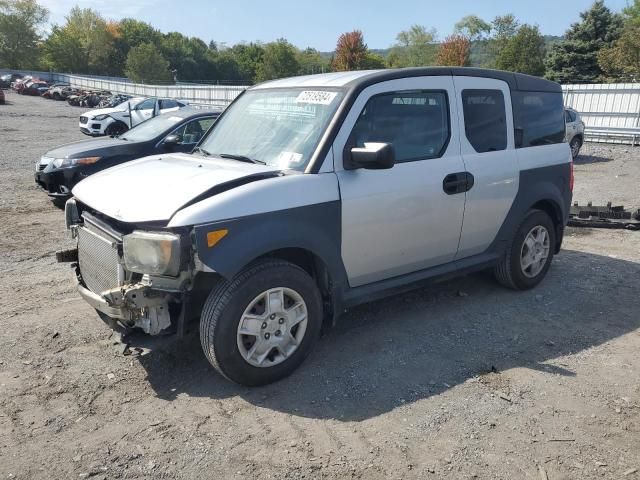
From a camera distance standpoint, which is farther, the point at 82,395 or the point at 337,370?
the point at 337,370

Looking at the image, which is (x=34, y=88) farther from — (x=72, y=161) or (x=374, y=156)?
(x=374, y=156)

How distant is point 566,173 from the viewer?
5.60 meters

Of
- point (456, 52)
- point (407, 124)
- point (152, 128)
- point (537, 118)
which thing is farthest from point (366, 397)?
point (456, 52)

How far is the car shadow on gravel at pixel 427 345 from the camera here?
3.61 metres

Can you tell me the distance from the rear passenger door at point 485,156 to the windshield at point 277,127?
131 cm

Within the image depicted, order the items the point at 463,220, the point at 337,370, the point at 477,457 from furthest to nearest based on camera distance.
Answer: the point at 463,220 → the point at 337,370 → the point at 477,457

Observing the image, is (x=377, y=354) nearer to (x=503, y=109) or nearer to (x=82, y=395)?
(x=82, y=395)

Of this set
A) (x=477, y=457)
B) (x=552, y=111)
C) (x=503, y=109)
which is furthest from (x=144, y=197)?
(x=552, y=111)

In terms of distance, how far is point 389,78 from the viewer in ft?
13.6

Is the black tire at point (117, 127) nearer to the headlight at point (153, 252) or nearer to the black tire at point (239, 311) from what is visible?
the headlight at point (153, 252)

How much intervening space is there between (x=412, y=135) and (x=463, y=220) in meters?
0.88

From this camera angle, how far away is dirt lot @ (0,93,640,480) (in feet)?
9.71

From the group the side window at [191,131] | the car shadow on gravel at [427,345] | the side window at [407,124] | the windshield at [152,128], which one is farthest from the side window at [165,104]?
the side window at [407,124]

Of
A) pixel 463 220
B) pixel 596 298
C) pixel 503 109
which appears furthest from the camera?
pixel 596 298
